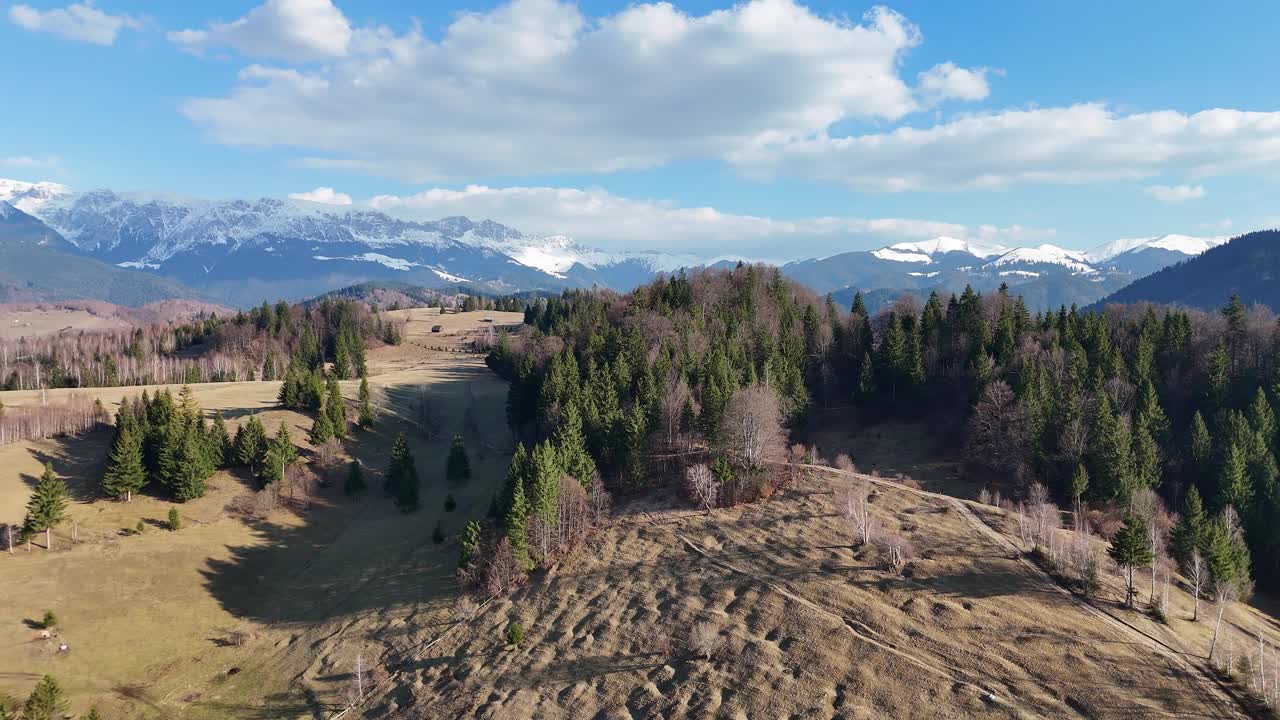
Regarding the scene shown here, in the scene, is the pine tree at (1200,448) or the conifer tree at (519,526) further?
the pine tree at (1200,448)

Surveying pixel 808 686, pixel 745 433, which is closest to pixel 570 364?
pixel 745 433

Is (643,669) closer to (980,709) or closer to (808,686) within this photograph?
(808,686)

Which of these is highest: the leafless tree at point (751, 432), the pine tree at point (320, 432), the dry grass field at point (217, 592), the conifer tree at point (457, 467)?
the leafless tree at point (751, 432)

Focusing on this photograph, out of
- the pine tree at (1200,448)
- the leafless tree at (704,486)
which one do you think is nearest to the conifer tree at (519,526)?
the leafless tree at (704,486)

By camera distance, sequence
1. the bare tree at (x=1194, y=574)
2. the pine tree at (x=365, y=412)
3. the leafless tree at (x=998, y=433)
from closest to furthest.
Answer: the bare tree at (x=1194, y=574)
the leafless tree at (x=998, y=433)
the pine tree at (x=365, y=412)

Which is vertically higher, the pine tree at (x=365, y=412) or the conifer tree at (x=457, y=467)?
the pine tree at (x=365, y=412)

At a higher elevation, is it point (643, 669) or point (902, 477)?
point (902, 477)

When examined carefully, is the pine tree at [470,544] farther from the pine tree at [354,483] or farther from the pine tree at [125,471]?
the pine tree at [125,471]
